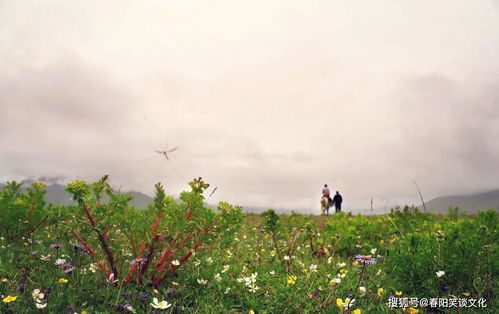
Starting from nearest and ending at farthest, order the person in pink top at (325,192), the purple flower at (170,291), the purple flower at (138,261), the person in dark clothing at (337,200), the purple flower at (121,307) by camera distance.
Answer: the purple flower at (121,307)
the purple flower at (138,261)
the purple flower at (170,291)
the person in pink top at (325,192)
the person in dark clothing at (337,200)

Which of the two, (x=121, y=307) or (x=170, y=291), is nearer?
(x=121, y=307)

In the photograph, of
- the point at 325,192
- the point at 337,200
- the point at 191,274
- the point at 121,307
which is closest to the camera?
the point at 121,307

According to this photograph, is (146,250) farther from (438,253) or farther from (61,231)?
(438,253)

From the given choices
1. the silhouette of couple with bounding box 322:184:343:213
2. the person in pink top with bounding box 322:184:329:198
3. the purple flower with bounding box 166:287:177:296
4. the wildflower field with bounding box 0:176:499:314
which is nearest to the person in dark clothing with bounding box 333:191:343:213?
the silhouette of couple with bounding box 322:184:343:213

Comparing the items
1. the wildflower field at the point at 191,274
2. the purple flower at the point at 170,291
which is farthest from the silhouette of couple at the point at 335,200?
the purple flower at the point at 170,291

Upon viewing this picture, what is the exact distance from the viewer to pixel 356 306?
4.21 metres

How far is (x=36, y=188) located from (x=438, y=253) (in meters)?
6.41

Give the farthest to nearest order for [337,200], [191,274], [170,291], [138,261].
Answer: [337,200], [191,274], [170,291], [138,261]

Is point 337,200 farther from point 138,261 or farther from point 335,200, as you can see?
point 138,261

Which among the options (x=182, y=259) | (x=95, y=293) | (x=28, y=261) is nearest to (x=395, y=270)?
(x=182, y=259)

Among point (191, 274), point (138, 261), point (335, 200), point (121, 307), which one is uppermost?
point (335, 200)

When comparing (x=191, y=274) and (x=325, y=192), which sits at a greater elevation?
(x=325, y=192)

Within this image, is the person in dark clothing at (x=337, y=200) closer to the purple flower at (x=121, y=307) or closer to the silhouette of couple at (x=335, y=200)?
the silhouette of couple at (x=335, y=200)

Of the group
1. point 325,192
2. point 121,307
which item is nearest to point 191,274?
point 121,307
